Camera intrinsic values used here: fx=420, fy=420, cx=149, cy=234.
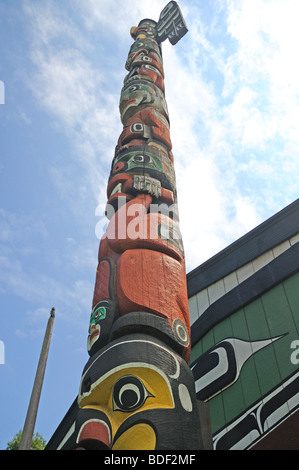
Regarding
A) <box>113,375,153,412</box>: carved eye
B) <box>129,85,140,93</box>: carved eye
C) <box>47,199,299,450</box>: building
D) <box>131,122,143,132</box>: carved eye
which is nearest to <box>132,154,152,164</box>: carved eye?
<box>131,122,143,132</box>: carved eye

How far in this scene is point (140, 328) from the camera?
362cm

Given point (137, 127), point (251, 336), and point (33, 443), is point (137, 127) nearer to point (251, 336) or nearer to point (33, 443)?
point (251, 336)

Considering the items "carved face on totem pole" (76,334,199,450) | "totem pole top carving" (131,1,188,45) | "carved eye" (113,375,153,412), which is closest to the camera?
"carved face on totem pole" (76,334,199,450)

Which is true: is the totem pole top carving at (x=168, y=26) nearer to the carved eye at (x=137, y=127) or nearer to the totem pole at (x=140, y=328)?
the carved eye at (x=137, y=127)

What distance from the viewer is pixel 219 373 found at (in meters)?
4.73

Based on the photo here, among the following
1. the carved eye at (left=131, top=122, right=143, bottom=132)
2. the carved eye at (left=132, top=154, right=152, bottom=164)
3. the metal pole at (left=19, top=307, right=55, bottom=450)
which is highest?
the carved eye at (left=131, top=122, right=143, bottom=132)

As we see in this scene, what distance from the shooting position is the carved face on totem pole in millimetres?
2891

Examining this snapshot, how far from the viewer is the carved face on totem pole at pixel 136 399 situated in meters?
2.89

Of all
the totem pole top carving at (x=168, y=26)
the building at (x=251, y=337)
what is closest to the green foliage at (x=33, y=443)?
the building at (x=251, y=337)

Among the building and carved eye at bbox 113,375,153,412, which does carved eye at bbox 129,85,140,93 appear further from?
carved eye at bbox 113,375,153,412

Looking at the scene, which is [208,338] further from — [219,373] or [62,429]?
[62,429]

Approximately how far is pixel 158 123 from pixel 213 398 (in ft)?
16.3

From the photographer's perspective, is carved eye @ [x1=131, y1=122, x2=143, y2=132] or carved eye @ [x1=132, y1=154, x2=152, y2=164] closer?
carved eye @ [x1=132, y1=154, x2=152, y2=164]

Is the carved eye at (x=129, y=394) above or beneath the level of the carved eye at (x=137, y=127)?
beneath
